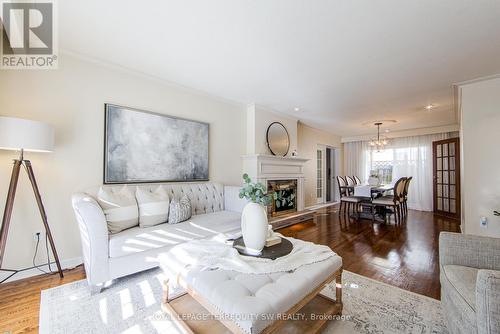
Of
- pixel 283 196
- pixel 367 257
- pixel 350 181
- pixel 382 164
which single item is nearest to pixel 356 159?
pixel 382 164

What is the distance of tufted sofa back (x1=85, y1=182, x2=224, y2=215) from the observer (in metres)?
2.92

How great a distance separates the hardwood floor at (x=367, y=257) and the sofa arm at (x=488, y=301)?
49.2 inches

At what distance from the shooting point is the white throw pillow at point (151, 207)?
229cm

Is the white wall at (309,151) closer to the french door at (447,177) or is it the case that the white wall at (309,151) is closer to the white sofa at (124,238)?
the french door at (447,177)

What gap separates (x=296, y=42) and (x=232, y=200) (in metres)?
2.29

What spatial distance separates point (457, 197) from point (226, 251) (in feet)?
19.5

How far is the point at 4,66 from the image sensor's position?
206 cm

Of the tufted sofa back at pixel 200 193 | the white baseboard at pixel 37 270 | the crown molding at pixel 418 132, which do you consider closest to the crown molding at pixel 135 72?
the tufted sofa back at pixel 200 193

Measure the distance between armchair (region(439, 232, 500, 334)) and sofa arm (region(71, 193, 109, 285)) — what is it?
2459 millimetres

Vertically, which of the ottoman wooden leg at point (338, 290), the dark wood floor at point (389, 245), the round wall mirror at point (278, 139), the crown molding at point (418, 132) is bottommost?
Answer: the dark wood floor at point (389, 245)

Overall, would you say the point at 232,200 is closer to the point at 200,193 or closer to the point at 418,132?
the point at 200,193

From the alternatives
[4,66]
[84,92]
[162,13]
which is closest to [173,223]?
[84,92]

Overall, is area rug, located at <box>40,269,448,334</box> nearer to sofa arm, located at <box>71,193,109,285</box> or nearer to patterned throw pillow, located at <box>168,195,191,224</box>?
sofa arm, located at <box>71,193,109,285</box>

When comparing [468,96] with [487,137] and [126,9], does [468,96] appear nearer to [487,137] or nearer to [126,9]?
[487,137]
